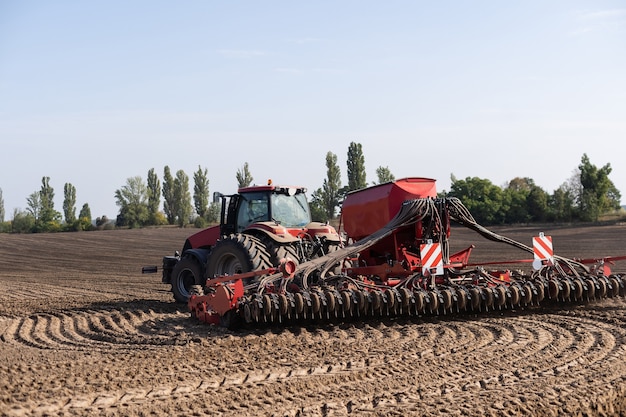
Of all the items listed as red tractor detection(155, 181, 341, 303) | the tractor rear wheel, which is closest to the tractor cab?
red tractor detection(155, 181, 341, 303)

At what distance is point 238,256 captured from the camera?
381 inches

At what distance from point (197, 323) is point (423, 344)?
3.38 metres

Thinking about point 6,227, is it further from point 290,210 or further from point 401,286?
point 401,286

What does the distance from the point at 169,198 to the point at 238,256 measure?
52616 mm

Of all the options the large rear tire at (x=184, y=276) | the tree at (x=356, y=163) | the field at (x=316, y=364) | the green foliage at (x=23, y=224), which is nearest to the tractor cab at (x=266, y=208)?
the large rear tire at (x=184, y=276)

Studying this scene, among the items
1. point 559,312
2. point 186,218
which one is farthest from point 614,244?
point 186,218

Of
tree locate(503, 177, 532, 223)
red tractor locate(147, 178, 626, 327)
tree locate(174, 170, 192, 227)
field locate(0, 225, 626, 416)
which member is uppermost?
tree locate(174, 170, 192, 227)

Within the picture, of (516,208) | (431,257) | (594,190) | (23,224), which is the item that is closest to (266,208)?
(431,257)

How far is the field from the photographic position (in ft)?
15.5

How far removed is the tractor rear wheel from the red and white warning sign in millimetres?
2165

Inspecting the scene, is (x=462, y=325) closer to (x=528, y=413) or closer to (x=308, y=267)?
(x=308, y=267)

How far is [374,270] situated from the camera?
31.4 feet

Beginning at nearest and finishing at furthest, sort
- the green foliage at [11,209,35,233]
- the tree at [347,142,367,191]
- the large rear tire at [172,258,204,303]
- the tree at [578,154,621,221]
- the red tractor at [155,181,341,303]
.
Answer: the red tractor at [155,181,341,303], the large rear tire at [172,258,204,303], the tree at [578,154,621,221], the tree at [347,142,367,191], the green foliage at [11,209,35,233]

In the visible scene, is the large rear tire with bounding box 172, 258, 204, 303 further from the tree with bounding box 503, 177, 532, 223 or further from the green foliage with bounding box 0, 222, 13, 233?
the green foliage with bounding box 0, 222, 13, 233
